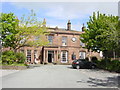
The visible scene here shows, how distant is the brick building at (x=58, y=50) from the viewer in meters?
37.3

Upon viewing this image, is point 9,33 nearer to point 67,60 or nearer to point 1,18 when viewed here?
point 1,18

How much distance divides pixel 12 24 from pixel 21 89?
1704 centimetres

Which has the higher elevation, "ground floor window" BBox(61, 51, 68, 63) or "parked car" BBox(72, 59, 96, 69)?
"ground floor window" BBox(61, 51, 68, 63)

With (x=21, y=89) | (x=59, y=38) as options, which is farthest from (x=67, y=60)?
(x=21, y=89)

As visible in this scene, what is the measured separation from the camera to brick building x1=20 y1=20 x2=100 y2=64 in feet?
122

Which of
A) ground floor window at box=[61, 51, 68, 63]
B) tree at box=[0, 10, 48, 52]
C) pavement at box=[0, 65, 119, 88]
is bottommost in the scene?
pavement at box=[0, 65, 119, 88]

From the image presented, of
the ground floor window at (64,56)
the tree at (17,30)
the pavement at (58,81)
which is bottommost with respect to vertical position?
the pavement at (58,81)

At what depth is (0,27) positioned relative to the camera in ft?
77.0

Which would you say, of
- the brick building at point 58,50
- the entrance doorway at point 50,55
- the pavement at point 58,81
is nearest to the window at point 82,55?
the brick building at point 58,50

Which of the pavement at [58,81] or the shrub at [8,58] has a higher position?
the shrub at [8,58]

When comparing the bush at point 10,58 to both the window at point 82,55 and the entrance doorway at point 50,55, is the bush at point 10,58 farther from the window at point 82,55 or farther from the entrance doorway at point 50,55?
the window at point 82,55

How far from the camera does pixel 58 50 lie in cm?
3812

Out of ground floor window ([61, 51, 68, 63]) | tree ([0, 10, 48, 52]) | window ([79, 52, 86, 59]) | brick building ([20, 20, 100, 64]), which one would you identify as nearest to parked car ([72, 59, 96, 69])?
tree ([0, 10, 48, 52])

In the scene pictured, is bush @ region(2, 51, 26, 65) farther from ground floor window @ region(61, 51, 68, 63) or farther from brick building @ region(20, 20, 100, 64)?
ground floor window @ region(61, 51, 68, 63)
